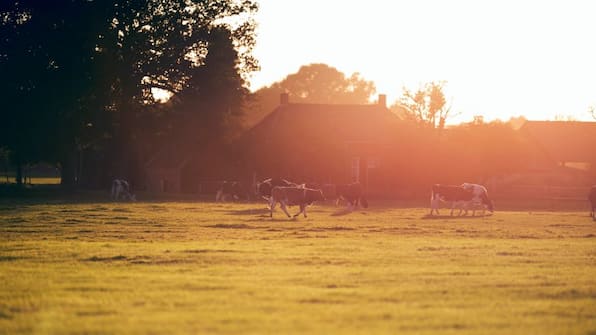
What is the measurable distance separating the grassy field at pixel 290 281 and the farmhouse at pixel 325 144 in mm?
35672

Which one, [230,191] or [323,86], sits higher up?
[323,86]

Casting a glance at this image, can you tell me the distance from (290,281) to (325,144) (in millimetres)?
50235

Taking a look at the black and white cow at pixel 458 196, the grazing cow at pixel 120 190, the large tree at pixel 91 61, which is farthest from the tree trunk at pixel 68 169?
the black and white cow at pixel 458 196

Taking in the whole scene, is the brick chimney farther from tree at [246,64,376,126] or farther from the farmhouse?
tree at [246,64,376,126]

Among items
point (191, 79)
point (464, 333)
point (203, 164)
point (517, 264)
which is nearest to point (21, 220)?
point (517, 264)

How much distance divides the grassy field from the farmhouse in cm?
3567

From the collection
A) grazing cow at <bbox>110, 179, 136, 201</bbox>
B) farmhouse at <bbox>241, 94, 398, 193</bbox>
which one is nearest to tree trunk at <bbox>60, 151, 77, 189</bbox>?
grazing cow at <bbox>110, 179, 136, 201</bbox>

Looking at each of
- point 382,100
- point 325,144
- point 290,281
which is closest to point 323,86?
point 382,100

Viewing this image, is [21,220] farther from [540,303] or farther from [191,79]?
[191,79]

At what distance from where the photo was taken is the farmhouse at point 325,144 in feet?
209

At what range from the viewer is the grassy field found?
35.2 ft

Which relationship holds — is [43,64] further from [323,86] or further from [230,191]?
[323,86]

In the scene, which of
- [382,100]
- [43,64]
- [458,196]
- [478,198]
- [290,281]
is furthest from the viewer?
[382,100]

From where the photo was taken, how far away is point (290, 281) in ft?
47.8
